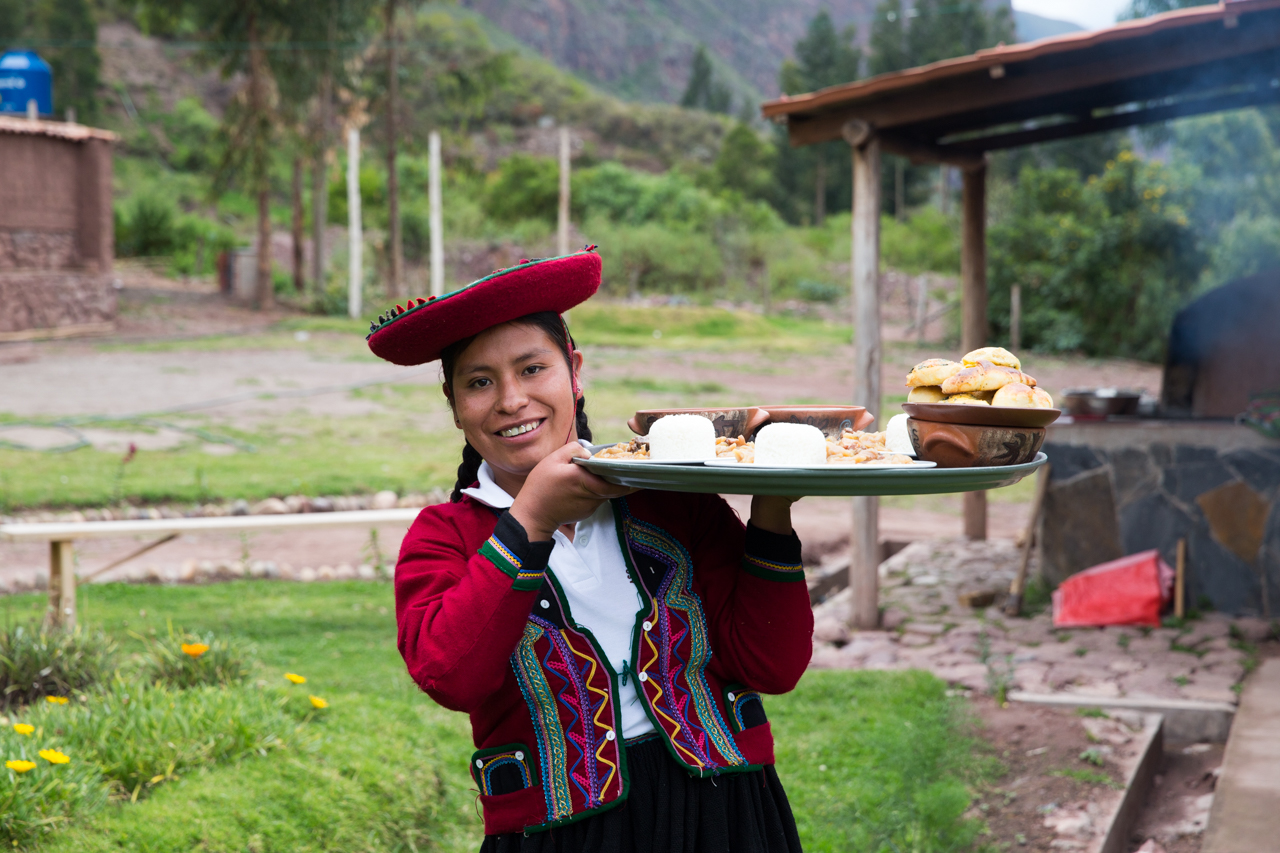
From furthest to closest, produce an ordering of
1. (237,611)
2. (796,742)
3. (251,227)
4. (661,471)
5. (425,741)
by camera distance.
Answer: (251,227)
(237,611)
(796,742)
(425,741)
(661,471)

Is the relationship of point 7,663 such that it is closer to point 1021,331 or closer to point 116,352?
point 116,352

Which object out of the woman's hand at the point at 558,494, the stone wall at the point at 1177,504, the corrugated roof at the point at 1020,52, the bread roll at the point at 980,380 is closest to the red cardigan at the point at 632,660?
the woman's hand at the point at 558,494

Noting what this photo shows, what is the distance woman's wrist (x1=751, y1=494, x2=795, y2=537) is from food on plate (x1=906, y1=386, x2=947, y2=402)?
23 centimetres

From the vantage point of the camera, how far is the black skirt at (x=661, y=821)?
5.10 ft

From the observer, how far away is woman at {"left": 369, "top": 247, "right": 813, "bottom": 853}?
1539mm

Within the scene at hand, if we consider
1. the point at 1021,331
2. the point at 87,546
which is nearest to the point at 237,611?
the point at 87,546

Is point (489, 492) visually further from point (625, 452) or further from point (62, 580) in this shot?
point (62, 580)

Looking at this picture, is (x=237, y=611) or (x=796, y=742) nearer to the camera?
(x=796, y=742)

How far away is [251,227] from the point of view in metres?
39.9

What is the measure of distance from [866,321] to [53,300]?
51.0 ft

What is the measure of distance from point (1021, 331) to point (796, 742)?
20211 mm

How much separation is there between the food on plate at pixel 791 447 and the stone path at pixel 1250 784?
2.66m

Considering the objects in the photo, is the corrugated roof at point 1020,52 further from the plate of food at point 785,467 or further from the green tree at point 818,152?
the green tree at point 818,152

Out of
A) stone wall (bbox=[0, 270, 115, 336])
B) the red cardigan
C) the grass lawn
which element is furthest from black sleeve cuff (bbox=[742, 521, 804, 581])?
stone wall (bbox=[0, 270, 115, 336])
